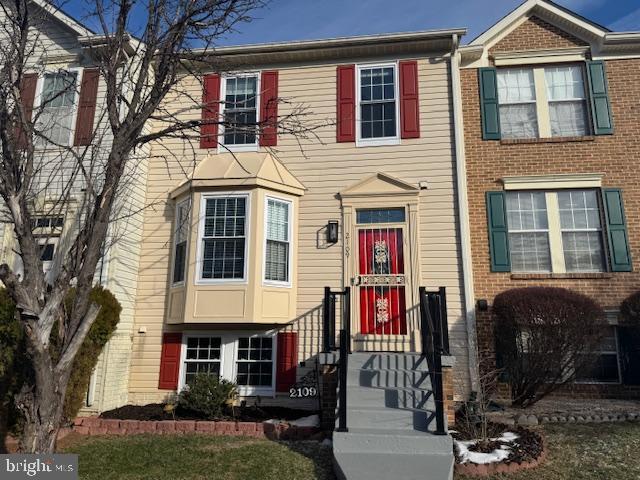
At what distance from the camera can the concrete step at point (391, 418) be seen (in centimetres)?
566

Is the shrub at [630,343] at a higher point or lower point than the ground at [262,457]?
higher

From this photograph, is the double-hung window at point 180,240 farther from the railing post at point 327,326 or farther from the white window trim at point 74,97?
the railing post at point 327,326

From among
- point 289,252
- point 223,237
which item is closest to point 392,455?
point 289,252

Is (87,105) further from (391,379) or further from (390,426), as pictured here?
(390,426)

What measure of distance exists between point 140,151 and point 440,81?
6.08m

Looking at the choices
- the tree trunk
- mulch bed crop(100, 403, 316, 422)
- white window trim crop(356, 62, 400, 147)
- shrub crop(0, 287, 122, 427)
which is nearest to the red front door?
white window trim crop(356, 62, 400, 147)

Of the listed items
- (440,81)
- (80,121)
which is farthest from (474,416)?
(80,121)

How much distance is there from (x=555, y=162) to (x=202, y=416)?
7635mm

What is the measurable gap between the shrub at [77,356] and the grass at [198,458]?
78 centimetres

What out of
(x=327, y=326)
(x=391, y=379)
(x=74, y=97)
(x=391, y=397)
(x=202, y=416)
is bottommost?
(x=202, y=416)

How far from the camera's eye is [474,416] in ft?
20.8

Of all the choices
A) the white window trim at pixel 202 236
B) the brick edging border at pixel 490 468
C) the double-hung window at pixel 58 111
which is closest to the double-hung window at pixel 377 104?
the white window trim at pixel 202 236

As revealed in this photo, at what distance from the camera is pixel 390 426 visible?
5.70 meters

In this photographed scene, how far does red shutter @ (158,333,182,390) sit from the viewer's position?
8484 millimetres
